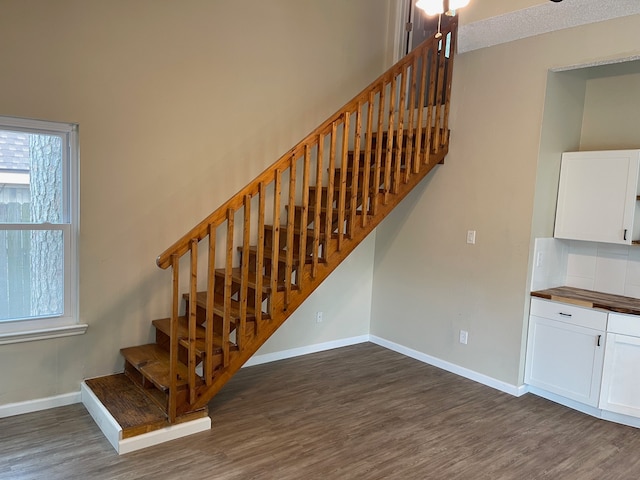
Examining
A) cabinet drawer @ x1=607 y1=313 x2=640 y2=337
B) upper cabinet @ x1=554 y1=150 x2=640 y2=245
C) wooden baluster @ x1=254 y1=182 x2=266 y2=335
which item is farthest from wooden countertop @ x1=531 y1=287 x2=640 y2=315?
wooden baluster @ x1=254 y1=182 x2=266 y2=335

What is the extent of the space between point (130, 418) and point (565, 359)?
3.11m

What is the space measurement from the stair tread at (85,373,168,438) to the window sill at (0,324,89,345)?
381 mm

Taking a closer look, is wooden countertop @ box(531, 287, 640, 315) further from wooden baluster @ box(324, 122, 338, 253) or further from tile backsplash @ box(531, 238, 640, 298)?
wooden baluster @ box(324, 122, 338, 253)

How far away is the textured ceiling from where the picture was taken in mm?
3010

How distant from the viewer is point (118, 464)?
2531 millimetres

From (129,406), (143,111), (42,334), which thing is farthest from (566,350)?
(42,334)

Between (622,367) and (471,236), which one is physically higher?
(471,236)

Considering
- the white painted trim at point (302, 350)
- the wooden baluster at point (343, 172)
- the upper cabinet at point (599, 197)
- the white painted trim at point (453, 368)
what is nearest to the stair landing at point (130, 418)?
the white painted trim at point (302, 350)

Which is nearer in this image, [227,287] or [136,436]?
[136,436]

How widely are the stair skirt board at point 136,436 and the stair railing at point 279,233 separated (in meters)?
0.10

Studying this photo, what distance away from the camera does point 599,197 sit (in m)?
3.52

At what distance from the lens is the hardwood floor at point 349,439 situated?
2.56 metres

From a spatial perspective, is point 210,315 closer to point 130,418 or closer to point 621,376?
point 130,418

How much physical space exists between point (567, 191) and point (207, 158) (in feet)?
9.50
